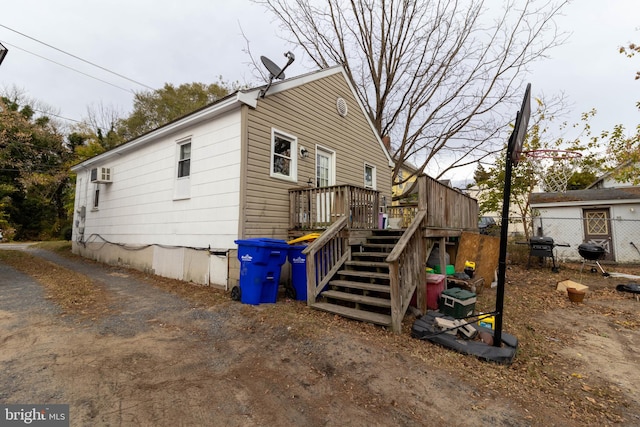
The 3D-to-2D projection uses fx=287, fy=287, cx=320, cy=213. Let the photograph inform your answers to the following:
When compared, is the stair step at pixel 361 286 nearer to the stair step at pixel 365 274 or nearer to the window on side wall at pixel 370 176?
the stair step at pixel 365 274

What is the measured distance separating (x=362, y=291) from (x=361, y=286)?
259 mm

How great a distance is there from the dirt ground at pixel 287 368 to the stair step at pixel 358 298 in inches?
15.0

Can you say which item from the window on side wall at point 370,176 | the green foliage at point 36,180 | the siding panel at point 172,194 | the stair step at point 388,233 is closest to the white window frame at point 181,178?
the siding panel at point 172,194

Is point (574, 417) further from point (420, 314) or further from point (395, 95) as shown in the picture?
point (395, 95)

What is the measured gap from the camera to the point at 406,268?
4527 mm

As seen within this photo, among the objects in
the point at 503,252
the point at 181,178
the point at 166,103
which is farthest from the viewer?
the point at 166,103

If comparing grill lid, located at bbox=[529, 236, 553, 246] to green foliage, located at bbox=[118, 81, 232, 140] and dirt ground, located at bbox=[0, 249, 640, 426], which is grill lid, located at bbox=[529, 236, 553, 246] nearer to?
dirt ground, located at bbox=[0, 249, 640, 426]

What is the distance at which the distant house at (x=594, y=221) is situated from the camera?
11.6 meters

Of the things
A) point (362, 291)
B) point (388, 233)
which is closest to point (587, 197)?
point (388, 233)

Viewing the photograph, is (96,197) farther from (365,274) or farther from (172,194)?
(365,274)

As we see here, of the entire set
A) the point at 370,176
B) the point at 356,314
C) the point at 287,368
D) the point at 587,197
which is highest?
the point at 370,176

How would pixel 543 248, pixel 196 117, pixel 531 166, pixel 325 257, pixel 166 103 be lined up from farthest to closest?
1. pixel 166 103
2. pixel 531 166
3. pixel 543 248
4. pixel 196 117
5. pixel 325 257

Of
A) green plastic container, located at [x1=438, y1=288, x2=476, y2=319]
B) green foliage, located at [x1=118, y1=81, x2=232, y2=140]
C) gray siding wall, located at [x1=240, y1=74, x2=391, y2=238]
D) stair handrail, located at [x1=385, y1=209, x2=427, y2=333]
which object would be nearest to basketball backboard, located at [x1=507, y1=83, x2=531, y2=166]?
stair handrail, located at [x1=385, y1=209, x2=427, y2=333]

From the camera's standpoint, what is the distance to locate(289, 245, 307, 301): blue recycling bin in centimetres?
556
